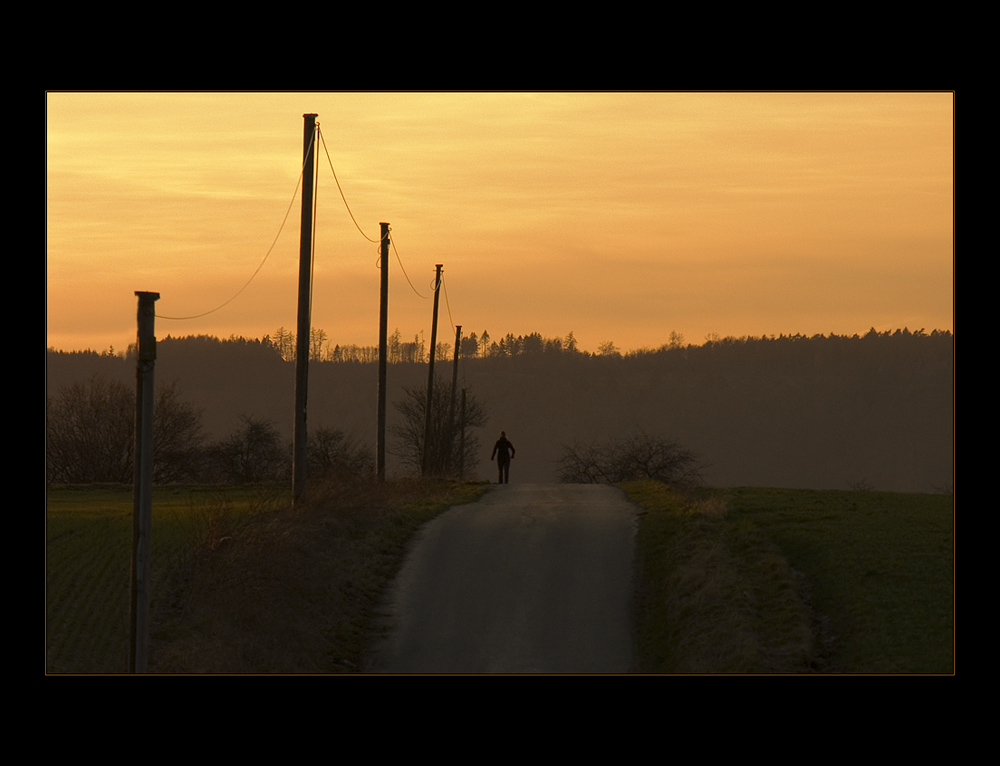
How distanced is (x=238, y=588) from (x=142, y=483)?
4552 mm

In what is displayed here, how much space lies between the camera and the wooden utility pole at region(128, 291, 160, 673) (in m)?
12.2

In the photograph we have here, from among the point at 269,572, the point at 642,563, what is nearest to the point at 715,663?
the point at 642,563

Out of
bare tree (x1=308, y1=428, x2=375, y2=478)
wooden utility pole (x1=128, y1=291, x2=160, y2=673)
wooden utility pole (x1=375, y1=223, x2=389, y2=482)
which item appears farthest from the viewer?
bare tree (x1=308, y1=428, x2=375, y2=478)

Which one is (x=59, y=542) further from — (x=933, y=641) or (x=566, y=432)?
(x=566, y=432)

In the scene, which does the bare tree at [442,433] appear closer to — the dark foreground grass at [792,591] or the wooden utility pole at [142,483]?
the dark foreground grass at [792,591]

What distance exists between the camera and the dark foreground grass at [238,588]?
50.3 feet

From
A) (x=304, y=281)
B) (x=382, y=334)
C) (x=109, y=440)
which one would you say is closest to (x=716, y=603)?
(x=304, y=281)

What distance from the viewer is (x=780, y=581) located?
711 inches

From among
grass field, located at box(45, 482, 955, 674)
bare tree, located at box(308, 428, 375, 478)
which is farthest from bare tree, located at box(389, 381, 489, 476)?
grass field, located at box(45, 482, 955, 674)

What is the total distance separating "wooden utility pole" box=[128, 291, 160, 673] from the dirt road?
12.6 feet

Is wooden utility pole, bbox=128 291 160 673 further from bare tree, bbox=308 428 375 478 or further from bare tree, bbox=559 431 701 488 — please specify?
bare tree, bbox=308 428 375 478

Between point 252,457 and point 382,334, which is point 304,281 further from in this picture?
point 252,457

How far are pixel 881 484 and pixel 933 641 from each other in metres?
116

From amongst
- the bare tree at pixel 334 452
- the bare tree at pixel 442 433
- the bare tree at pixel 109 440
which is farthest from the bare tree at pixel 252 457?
the bare tree at pixel 442 433
